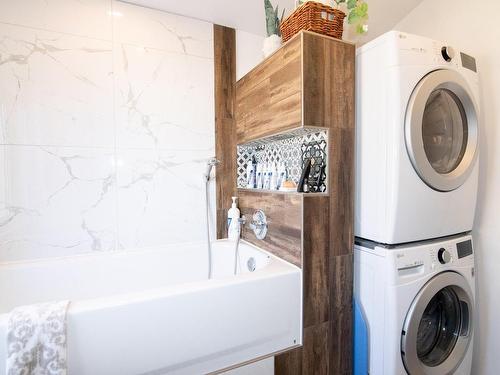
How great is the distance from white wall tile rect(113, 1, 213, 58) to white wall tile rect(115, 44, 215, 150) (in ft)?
0.15

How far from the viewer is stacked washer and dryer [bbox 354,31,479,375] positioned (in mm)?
1085

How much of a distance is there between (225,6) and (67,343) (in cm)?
186

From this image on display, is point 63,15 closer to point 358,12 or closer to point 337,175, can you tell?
point 358,12

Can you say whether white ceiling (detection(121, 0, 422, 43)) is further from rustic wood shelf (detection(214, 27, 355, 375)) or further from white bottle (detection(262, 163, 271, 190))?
white bottle (detection(262, 163, 271, 190))

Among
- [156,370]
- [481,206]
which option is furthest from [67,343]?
[481,206]

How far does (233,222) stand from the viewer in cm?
172

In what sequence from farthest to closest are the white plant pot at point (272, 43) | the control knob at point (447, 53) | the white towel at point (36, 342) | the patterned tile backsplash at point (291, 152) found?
1. the white plant pot at point (272, 43)
2. the patterned tile backsplash at point (291, 152)
3. the control knob at point (447, 53)
4. the white towel at point (36, 342)

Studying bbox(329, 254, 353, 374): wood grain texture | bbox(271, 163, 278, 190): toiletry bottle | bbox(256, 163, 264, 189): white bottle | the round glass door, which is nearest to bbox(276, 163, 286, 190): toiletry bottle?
bbox(271, 163, 278, 190): toiletry bottle

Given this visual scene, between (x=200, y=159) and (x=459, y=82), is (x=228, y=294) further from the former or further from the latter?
(x=459, y=82)

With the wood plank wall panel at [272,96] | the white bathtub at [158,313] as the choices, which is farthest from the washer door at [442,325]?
the wood plank wall panel at [272,96]

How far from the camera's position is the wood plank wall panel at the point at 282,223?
3.80 ft

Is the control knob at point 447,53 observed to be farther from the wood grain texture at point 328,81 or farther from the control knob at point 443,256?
the control knob at point 443,256

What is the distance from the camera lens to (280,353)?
1134 millimetres

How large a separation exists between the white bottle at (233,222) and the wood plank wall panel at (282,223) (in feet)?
0.51
